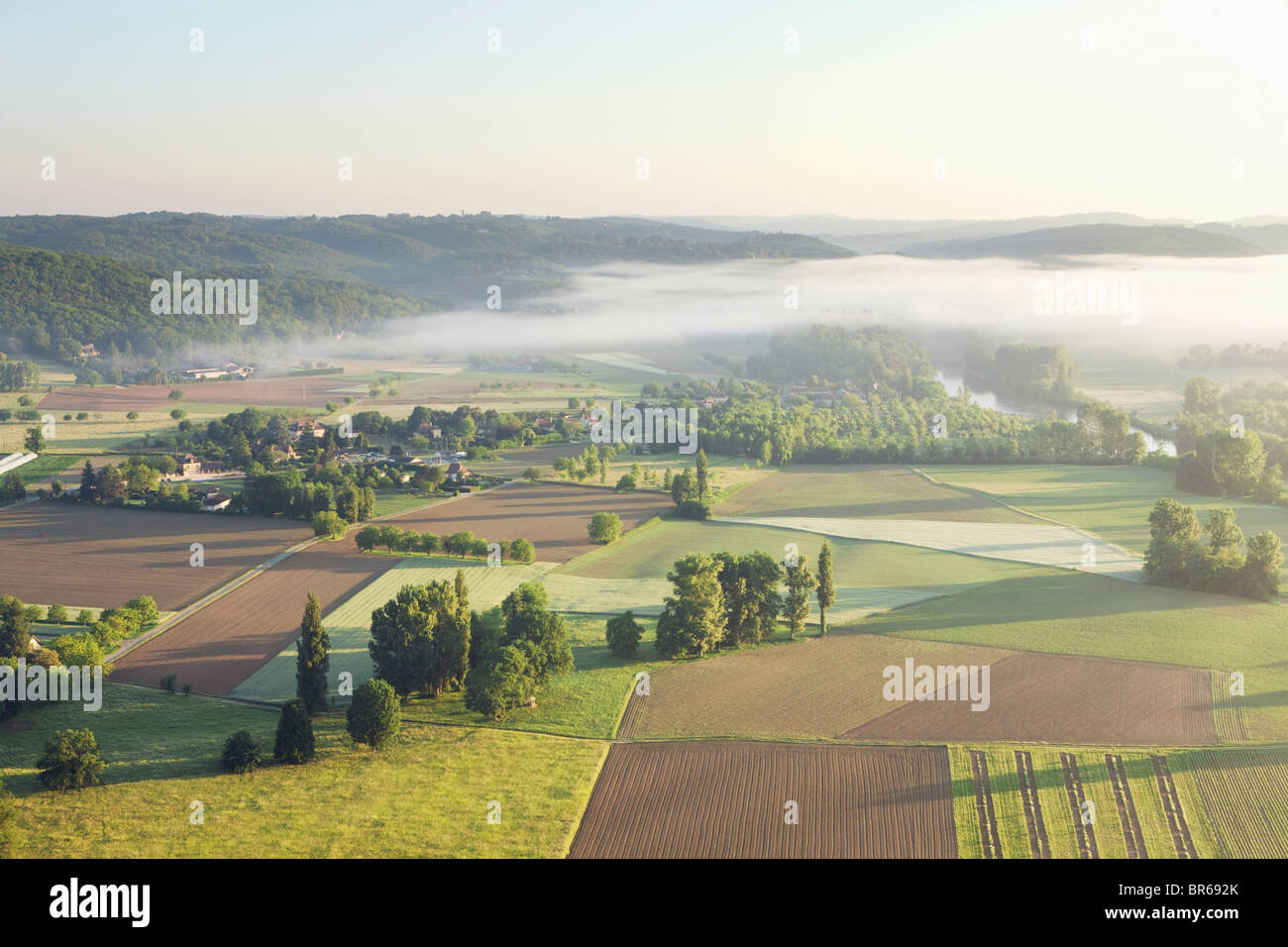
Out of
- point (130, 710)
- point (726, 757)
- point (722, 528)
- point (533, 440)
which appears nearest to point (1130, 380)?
point (533, 440)

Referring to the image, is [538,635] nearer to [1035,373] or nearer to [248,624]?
[248,624]

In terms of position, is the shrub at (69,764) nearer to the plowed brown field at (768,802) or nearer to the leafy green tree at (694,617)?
the plowed brown field at (768,802)

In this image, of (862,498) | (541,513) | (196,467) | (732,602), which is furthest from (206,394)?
(732,602)

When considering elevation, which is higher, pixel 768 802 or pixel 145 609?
pixel 145 609

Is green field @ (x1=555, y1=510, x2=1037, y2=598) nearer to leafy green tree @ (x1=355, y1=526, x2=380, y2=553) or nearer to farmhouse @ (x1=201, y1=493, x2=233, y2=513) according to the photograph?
leafy green tree @ (x1=355, y1=526, x2=380, y2=553)

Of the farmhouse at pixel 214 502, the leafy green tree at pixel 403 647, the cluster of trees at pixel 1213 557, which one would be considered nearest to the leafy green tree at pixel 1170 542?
the cluster of trees at pixel 1213 557

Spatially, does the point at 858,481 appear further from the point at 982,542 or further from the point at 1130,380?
the point at 1130,380
